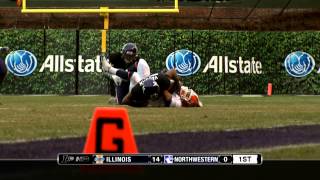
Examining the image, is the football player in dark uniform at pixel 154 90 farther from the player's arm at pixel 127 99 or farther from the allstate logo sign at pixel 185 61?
the allstate logo sign at pixel 185 61

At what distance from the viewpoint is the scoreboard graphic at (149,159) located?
4.05m

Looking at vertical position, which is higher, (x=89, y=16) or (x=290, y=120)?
(x=89, y=16)

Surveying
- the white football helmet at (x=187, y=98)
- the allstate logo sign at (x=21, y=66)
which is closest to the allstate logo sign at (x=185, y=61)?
the allstate logo sign at (x=21, y=66)

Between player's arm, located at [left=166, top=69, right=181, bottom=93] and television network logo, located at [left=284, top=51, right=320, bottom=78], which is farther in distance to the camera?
television network logo, located at [left=284, top=51, right=320, bottom=78]

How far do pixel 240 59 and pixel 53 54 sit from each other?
233 inches

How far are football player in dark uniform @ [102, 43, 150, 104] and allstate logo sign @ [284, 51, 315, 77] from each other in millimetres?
8869

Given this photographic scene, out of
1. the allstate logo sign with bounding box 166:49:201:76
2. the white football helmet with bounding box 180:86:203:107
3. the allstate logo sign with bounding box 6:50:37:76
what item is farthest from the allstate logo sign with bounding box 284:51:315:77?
the white football helmet with bounding box 180:86:203:107

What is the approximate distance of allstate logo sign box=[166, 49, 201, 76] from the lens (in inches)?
713

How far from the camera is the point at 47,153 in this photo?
15.2 ft

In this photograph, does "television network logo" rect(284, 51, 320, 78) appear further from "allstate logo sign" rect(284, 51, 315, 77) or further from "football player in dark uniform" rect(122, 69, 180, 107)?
"football player in dark uniform" rect(122, 69, 180, 107)

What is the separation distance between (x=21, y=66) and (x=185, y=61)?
17.6ft

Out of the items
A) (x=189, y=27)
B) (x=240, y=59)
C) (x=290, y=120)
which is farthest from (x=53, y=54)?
(x=290, y=120)

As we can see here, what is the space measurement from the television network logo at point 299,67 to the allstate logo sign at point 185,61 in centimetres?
287

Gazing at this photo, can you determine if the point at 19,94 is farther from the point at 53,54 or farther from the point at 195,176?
the point at 195,176
